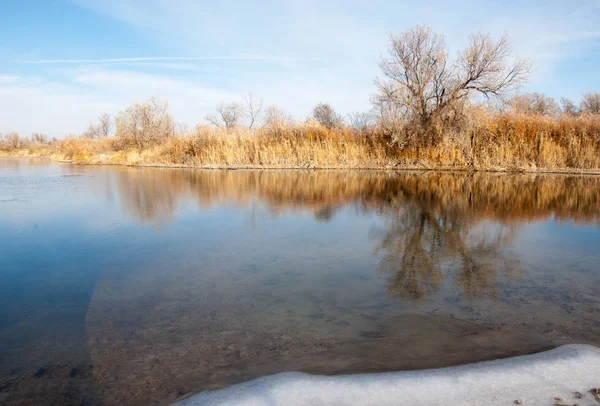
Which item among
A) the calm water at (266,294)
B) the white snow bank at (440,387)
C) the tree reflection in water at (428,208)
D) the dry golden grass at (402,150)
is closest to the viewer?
the white snow bank at (440,387)

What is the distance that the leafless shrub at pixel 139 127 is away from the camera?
31.8 metres

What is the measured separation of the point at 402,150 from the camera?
2109 cm

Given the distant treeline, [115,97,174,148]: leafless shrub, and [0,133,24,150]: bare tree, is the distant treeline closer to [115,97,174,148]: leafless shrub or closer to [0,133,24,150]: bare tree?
[115,97,174,148]: leafless shrub

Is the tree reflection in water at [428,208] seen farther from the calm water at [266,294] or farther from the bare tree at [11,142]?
the bare tree at [11,142]

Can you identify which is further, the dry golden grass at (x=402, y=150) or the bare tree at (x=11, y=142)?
the bare tree at (x=11, y=142)

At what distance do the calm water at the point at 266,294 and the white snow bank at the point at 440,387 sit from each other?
14 cm

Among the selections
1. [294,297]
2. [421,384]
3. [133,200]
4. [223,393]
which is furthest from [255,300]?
[133,200]

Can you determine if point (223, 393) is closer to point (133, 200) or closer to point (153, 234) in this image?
point (153, 234)

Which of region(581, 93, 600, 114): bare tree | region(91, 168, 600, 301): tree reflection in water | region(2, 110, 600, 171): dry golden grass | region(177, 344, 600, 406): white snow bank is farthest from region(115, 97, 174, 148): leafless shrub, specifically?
region(581, 93, 600, 114): bare tree

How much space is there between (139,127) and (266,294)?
31.9m

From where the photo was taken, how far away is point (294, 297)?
12.3ft

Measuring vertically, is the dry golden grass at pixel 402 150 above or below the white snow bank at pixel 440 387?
above

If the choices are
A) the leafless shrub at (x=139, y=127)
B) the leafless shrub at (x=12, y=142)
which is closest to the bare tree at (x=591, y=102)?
the leafless shrub at (x=139, y=127)

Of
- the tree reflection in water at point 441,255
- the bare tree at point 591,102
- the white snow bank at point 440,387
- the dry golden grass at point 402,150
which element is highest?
the bare tree at point 591,102
